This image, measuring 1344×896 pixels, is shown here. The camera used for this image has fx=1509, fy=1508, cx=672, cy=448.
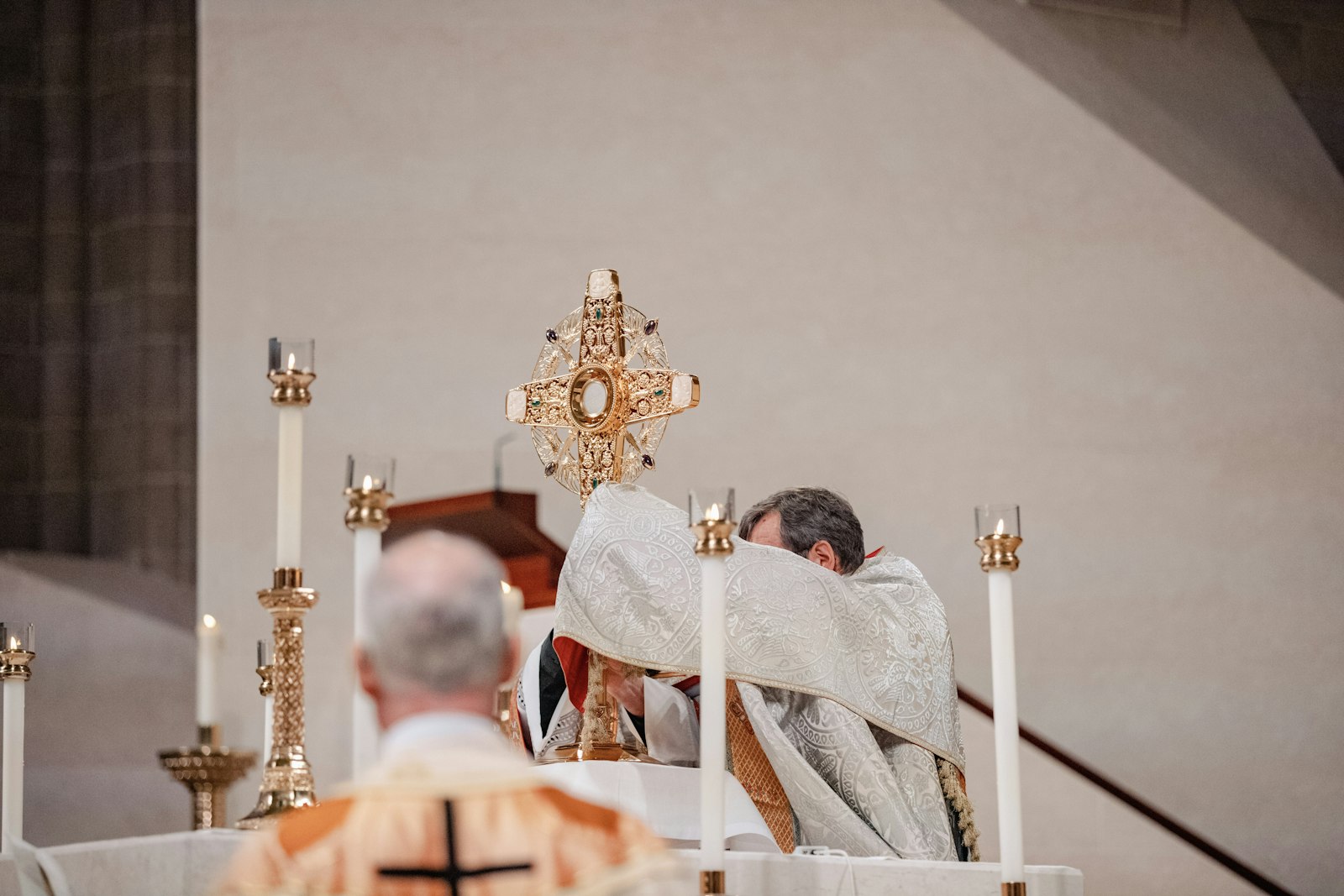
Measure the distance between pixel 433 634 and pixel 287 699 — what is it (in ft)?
4.05

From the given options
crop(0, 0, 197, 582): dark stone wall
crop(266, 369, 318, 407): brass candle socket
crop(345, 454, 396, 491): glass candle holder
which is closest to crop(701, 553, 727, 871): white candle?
crop(345, 454, 396, 491): glass candle holder

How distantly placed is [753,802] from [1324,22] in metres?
5.90

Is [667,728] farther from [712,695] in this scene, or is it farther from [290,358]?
[290,358]

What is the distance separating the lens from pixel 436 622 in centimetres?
137

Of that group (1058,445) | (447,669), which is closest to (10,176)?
(1058,445)

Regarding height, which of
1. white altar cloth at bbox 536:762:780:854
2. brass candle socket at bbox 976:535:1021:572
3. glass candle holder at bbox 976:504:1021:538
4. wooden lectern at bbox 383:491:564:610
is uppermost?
wooden lectern at bbox 383:491:564:610

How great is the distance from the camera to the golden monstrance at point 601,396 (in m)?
3.00

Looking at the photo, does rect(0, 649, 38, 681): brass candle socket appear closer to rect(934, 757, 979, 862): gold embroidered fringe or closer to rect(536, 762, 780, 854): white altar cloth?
rect(536, 762, 780, 854): white altar cloth

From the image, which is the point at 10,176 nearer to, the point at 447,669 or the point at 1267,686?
the point at 1267,686

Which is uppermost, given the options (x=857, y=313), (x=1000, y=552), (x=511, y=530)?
(x=857, y=313)

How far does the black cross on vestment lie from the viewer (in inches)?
52.9

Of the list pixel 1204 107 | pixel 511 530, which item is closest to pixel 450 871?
pixel 511 530

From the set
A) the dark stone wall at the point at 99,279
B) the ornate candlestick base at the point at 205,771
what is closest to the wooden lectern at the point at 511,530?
the ornate candlestick base at the point at 205,771

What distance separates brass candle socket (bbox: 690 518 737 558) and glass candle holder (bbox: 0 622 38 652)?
128 centimetres
